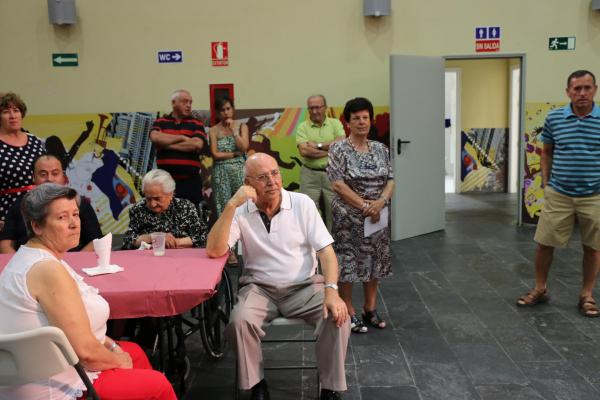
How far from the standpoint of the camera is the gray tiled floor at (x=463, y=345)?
2816mm

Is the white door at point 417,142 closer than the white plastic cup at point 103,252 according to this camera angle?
No

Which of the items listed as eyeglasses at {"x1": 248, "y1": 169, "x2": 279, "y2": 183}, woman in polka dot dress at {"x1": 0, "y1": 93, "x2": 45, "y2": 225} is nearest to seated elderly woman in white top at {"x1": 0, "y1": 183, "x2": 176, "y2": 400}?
eyeglasses at {"x1": 248, "y1": 169, "x2": 279, "y2": 183}

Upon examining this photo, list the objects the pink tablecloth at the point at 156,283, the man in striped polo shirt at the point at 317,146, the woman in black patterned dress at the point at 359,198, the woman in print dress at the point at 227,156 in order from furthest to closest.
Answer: the man in striped polo shirt at the point at 317,146 < the woman in print dress at the point at 227,156 < the woman in black patterned dress at the point at 359,198 < the pink tablecloth at the point at 156,283

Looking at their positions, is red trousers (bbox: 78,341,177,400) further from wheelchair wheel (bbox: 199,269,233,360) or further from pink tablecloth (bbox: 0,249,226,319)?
wheelchair wheel (bbox: 199,269,233,360)

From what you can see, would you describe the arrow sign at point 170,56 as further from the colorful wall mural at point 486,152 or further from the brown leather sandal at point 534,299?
the colorful wall mural at point 486,152

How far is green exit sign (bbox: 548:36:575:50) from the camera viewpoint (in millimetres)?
6352

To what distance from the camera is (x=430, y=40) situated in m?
6.34

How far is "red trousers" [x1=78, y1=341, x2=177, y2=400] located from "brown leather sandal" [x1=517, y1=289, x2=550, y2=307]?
9.15ft

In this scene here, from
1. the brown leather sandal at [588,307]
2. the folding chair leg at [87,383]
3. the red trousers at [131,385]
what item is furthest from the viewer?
the brown leather sandal at [588,307]

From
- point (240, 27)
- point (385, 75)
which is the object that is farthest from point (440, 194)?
point (240, 27)

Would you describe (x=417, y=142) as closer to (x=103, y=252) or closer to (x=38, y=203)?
(x=103, y=252)

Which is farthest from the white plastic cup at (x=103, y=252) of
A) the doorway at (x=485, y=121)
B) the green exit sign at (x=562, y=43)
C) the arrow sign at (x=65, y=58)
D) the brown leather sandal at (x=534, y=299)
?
the doorway at (x=485, y=121)

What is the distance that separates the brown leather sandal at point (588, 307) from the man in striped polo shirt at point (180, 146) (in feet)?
9.82

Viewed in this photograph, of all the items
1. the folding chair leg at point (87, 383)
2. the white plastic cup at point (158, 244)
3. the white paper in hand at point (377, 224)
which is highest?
the white plastic cup at point (158, 244)
